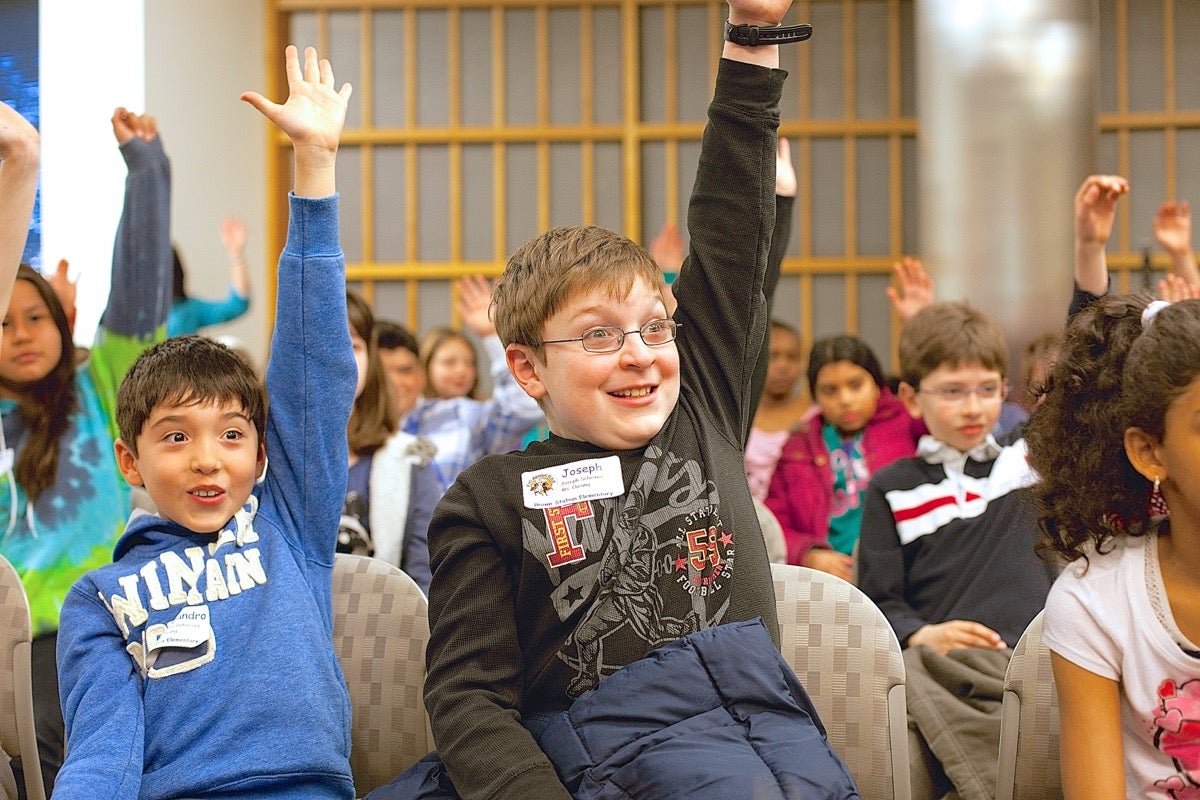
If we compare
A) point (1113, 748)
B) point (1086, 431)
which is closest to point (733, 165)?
point (1086, 431)

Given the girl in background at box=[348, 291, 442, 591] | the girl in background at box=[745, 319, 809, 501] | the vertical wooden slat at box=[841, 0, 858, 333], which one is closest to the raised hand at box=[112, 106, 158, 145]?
the girl in background at box=[348, 291, 442, 591]

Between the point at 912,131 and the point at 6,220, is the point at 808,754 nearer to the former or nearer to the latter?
the point at 6,220

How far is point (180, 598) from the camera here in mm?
1622

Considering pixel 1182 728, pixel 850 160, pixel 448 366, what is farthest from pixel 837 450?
pixel 850 160

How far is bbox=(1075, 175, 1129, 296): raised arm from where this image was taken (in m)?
2.08

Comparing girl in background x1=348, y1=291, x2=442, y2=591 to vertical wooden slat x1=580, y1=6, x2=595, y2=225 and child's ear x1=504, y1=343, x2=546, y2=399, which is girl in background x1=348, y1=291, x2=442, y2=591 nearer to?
child's ear x1=504, y1=343, x2=546, y2=399

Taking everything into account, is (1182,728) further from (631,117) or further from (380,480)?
(631,117)

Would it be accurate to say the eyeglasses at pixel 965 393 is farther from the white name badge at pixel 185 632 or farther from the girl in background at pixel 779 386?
the girl in background at pixel 779 386

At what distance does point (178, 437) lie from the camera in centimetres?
168

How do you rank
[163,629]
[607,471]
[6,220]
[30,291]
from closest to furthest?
[607,471] < [163,629] < [6,220] < [30,291]

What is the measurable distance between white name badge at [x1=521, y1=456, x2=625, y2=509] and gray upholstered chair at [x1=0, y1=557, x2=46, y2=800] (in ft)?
2.69

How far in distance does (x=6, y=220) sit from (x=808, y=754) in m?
1.29

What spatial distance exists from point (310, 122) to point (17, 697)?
3.00 feet

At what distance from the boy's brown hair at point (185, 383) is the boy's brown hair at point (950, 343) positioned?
1.34 m
